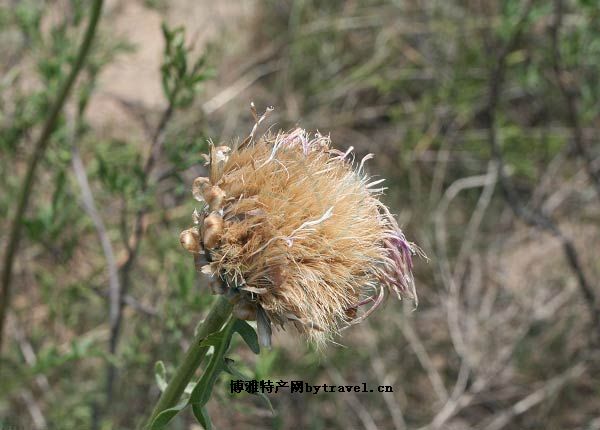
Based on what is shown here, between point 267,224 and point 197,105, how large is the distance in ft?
9.12

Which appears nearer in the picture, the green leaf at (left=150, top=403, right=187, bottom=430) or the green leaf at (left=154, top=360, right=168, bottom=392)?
the green leaf at (left=150, top=403, right=187, bottom=430)

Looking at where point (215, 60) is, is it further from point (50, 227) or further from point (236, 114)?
point (50, 227)

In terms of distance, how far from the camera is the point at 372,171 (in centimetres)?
416

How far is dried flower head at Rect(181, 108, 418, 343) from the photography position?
1021 mm

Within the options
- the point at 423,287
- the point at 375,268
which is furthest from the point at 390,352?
the point at 375,268

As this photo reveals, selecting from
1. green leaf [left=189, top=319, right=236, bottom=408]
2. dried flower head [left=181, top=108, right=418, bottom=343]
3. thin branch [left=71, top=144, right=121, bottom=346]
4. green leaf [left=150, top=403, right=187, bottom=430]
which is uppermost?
dried flower head [left=181, top=108, right=418, bottom=343]

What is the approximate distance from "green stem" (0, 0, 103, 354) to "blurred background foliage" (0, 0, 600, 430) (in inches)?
10.3

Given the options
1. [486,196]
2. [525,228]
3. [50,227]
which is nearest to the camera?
[50,227]

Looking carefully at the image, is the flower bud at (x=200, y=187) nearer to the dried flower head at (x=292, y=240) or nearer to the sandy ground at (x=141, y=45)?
the dried flower head at (x=292, y=240)

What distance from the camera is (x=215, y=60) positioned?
13.4ft

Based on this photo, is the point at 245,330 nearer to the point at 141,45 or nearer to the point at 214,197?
the point at 214,197

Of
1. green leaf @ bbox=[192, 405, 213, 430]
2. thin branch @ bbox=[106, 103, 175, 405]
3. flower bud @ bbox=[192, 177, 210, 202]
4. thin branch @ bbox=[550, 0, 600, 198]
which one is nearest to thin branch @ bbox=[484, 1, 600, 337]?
thin branch @ bbox=[550, 0, 600, 198]

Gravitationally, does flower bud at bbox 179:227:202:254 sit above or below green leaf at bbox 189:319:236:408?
above

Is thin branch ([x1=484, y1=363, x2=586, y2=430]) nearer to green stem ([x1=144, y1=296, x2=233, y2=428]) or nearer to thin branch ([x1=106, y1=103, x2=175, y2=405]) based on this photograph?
thin branch ([x1=106, y1=103, x2=175, y2=405])
